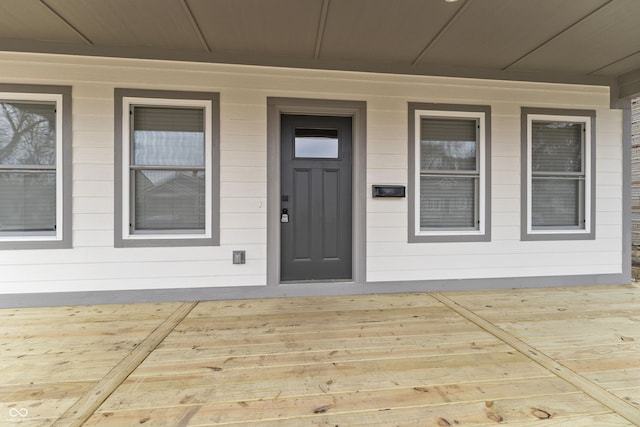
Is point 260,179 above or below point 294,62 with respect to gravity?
below

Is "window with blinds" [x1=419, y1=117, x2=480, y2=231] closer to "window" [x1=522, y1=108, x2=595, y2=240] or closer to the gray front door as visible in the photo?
"window" [x1=522, y1=108, x2=595, y2=240]

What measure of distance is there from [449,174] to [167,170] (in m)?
3.13

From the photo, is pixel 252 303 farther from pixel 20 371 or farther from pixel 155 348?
pixel 20 371

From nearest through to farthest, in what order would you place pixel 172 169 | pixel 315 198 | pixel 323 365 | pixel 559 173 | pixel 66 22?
pixel 323 365, pixel 66 22, pixel 172 169, pixel 315 198, pixel 559 173

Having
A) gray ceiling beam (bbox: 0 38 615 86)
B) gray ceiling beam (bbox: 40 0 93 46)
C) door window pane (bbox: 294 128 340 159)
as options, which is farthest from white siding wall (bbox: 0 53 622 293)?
door window pane (bbox: 294 128 340 159)

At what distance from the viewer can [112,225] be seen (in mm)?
3057

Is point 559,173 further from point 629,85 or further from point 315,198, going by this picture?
point 315,198

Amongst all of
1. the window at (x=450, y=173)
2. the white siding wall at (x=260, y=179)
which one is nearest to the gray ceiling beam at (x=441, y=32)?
the white siding wall at (x=260, y=179)

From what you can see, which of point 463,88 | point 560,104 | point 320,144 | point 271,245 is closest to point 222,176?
point 271,245

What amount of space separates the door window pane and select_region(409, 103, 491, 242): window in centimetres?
89

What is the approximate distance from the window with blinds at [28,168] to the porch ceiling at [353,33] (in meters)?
0.61

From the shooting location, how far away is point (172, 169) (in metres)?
3.17

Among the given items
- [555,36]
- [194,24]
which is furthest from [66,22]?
[555,36]

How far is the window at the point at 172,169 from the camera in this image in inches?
123
